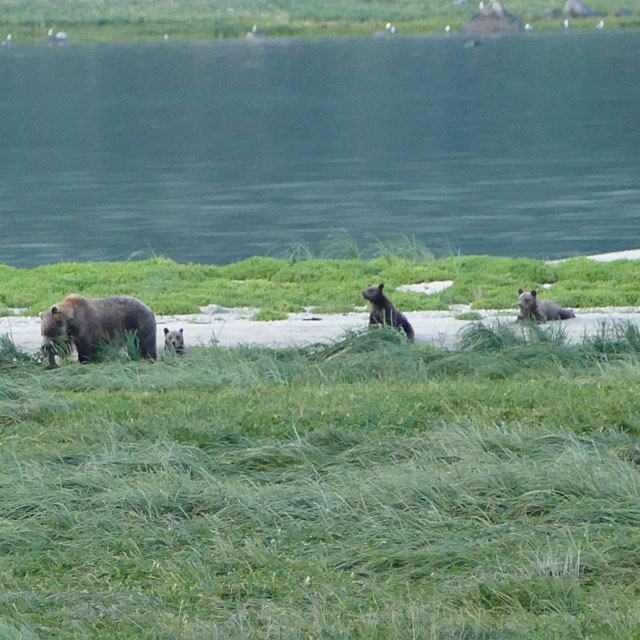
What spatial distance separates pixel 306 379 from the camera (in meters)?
11.2

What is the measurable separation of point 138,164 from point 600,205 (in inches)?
1001

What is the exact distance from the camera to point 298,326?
15.3 meters

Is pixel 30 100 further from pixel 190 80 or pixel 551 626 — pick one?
pixel 551 626

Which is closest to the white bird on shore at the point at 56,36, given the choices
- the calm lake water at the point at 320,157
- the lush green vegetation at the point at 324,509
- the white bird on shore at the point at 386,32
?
the calm lake water at the point at 320,157

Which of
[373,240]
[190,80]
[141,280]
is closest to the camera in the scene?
[141,280]

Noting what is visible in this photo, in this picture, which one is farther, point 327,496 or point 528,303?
point 528,303

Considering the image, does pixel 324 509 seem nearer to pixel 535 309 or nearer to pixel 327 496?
pixel 327 496

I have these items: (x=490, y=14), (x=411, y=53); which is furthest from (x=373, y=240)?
(x=490, y=14)

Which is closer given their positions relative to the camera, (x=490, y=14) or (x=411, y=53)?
(x=411, y=53)

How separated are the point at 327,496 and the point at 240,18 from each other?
6671 inches

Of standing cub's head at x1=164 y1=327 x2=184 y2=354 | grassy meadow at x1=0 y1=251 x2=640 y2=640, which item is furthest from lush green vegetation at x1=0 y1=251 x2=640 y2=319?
grassy meadow at x1=0 y1=251 x2=640 y2=640

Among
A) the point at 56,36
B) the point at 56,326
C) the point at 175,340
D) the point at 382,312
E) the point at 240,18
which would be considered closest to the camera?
the point at 56,326

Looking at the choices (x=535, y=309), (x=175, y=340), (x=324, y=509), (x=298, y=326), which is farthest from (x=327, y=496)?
(x=535, y=309)

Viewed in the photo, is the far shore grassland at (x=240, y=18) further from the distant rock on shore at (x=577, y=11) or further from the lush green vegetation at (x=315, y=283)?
the lush green vegetation at (x=315, y=283)
